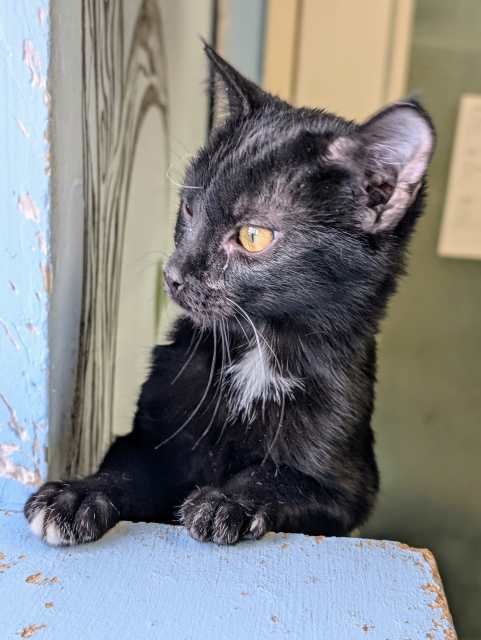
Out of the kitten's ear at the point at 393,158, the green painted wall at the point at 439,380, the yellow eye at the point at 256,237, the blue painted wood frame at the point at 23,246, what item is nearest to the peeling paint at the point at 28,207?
the blue painted wood frame at the point at 23,246

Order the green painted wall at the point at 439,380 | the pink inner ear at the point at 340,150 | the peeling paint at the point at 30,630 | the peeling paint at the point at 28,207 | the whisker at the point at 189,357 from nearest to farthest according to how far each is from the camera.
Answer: the peeling paint at the point at 30,630
the peeling paint at the point at 28,207
the pink inner ear at the point at 340,150
the whisker at the point at 189,357
the green painted wall at the point at 439,380

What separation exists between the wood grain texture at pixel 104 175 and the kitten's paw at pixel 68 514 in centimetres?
13

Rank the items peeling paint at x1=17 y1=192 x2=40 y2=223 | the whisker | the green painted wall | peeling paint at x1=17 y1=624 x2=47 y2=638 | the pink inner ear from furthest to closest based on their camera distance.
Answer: the green painted wall
the whisker
the pink inner ear
peeling paint at x1=17 y1=192 x2=40 y2=223
peeling paint at x1=17 y1=624 x2=47 y2=638

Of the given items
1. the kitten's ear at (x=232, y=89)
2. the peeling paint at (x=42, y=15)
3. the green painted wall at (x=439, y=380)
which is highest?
the kitten's ear at (x=232, y=89)

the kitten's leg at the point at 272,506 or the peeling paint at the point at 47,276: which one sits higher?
the peeling paint at the point at 47,276

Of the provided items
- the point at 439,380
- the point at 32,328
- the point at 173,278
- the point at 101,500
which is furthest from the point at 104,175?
the point at 439,380

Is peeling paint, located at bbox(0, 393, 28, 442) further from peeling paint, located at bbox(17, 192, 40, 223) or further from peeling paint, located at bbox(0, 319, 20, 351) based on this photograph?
peeling paint, located at bbox(17, 192, 40, 223)

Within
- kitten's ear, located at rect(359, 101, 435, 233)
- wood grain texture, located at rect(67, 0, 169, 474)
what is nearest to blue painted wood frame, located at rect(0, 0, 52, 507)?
wood grain texture, located at rect(67, 0, 169, 474)

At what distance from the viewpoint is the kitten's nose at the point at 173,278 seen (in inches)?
27.4

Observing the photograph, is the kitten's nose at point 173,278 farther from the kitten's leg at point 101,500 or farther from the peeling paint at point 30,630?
the peeling paint at point 30,630

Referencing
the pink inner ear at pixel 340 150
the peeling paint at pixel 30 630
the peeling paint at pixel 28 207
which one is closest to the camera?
the peeling paint at pixel 30 630

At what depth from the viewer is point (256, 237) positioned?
→ 67 cm

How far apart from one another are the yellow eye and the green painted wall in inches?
51.9

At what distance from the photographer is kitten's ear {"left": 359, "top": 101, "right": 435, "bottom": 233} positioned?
0.59m
